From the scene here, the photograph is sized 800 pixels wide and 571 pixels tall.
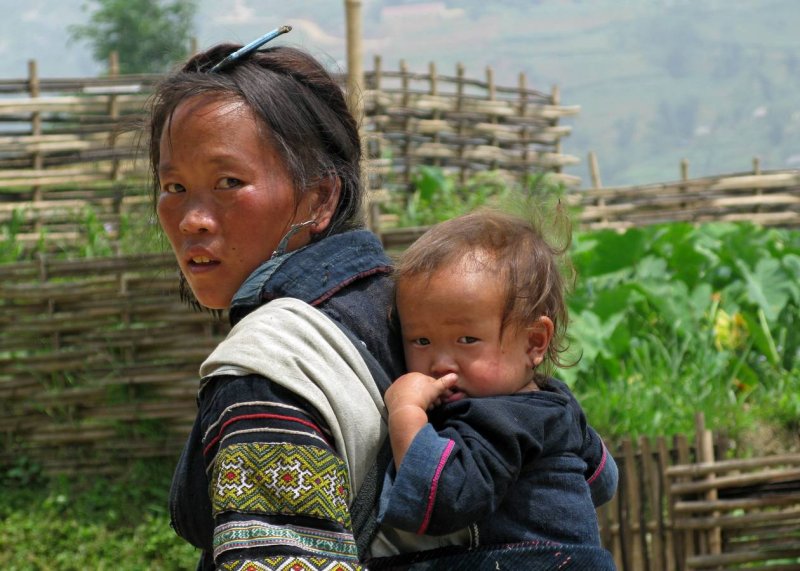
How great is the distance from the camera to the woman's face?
1793 millimetres

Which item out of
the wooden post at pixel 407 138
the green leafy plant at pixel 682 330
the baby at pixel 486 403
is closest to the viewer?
the baby at pixel 486 403

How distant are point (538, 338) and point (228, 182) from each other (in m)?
0.53

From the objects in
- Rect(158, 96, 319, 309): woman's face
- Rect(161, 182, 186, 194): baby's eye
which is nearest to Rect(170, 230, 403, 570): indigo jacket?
Rect(158, 96, 319, 309): woman's face

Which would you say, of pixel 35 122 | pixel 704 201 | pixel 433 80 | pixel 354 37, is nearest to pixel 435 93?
pixel 433 80

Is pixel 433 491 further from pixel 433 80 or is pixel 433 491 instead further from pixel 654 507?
pixel 433 80

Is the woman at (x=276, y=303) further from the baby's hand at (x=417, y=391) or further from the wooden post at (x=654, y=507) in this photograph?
the wooden post at (x=654, y=507)

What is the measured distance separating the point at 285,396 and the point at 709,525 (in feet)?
14.7

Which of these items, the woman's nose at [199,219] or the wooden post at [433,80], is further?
the wooden post at [433,80]

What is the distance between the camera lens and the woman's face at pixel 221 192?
179 centimetres

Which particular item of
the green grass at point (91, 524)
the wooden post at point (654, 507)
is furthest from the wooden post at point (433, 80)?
the wooden post at point (654, 507)

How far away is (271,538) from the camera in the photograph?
59.8 inches

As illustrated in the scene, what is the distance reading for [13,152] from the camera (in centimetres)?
1090

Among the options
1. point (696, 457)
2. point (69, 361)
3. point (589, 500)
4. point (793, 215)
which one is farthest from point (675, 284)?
point (589, 500)

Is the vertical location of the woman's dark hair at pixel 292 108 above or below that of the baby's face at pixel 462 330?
above
